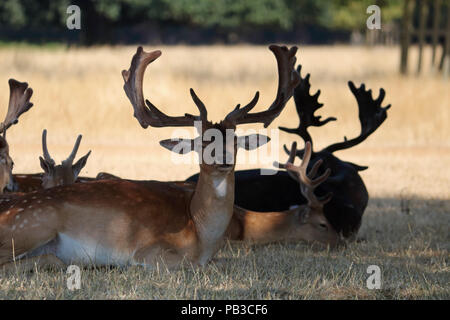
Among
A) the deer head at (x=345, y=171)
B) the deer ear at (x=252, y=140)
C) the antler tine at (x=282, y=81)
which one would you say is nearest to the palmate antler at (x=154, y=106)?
the antler tine at (x=282, y=81)

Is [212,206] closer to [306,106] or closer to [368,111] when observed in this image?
[306,106]

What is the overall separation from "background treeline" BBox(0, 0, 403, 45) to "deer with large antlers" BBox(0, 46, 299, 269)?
39258mm

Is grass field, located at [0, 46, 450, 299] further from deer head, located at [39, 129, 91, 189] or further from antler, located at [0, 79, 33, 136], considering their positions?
antler, located at [0, 79, 33, 136]

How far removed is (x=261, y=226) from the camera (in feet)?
25.2

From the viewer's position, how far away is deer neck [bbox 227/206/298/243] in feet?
24.9

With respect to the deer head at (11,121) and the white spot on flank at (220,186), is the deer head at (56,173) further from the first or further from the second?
the white spot on flank at (220,186)

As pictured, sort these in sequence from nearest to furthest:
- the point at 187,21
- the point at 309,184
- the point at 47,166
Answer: the point at 47,166 → the point at 309,184 → the point at 187,21

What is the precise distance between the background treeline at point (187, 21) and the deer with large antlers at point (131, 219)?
39258 millimetres

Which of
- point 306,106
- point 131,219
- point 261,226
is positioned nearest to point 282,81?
point 261,226

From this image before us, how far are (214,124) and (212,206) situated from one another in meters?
0.62

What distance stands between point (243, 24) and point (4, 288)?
53.4 metres

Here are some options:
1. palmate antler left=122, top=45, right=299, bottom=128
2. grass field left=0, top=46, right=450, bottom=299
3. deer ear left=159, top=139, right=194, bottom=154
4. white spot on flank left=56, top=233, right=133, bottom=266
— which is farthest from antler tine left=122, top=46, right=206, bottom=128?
grass field left=0, top=46, right=450, bottom=299
